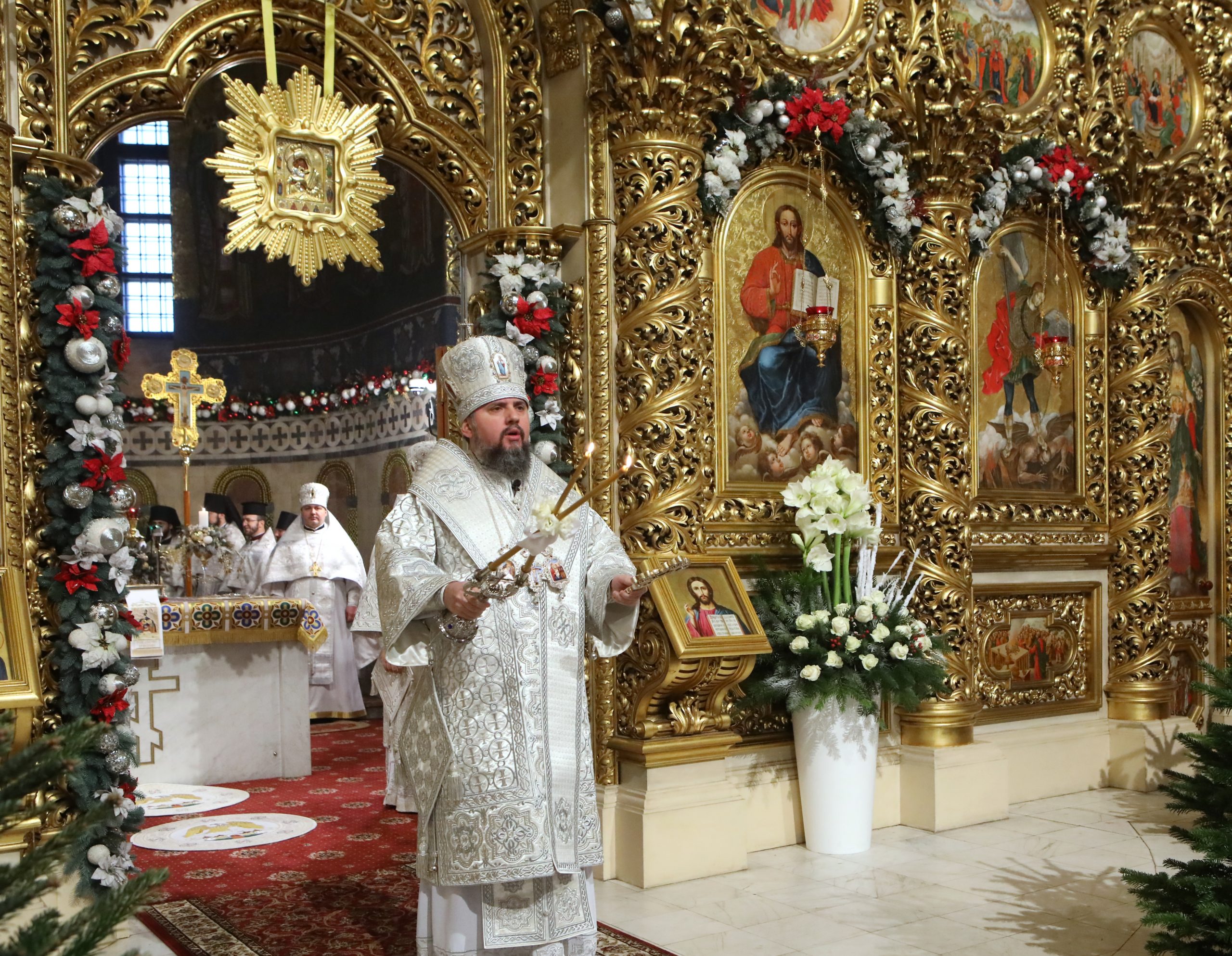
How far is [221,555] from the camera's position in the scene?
11.0m

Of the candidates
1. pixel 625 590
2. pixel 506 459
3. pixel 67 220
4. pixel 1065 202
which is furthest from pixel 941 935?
pixel 1065 202

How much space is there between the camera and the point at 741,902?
6.00 m

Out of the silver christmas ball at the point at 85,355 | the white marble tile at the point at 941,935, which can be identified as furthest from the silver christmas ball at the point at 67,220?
the white marble tile at the point at 941,935

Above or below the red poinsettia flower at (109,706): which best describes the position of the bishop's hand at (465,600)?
above

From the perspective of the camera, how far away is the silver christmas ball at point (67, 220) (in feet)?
17.1

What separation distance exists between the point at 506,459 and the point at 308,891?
2832 millimetres

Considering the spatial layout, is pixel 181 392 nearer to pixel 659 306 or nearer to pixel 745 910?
pixel 659 306

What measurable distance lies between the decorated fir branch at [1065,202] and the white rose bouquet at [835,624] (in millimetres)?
2372

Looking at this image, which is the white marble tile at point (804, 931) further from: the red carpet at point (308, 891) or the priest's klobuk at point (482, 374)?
the priest's klobuk at point (482, 374)

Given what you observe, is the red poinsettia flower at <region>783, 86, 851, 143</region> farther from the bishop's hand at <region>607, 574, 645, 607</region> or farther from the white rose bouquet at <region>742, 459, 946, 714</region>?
Result: the bishop's hand at <region>607, 574, 645, 607</region>

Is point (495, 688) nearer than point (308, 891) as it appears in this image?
Yes

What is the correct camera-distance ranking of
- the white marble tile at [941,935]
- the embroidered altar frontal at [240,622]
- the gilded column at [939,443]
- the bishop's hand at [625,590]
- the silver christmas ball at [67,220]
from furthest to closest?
1. the embroidered altar frontal at [240,622]
2. the gilded column at [939,443]
3. the white marble tile at [941,935]
4. the silver christmas ball at [67,220]
5. the bishop's hand at [625,590]

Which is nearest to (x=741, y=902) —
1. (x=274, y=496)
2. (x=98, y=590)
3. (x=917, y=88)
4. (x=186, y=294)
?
(x=98, y=590)

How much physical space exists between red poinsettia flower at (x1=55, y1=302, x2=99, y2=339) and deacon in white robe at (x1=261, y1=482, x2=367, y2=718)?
6388 mm
